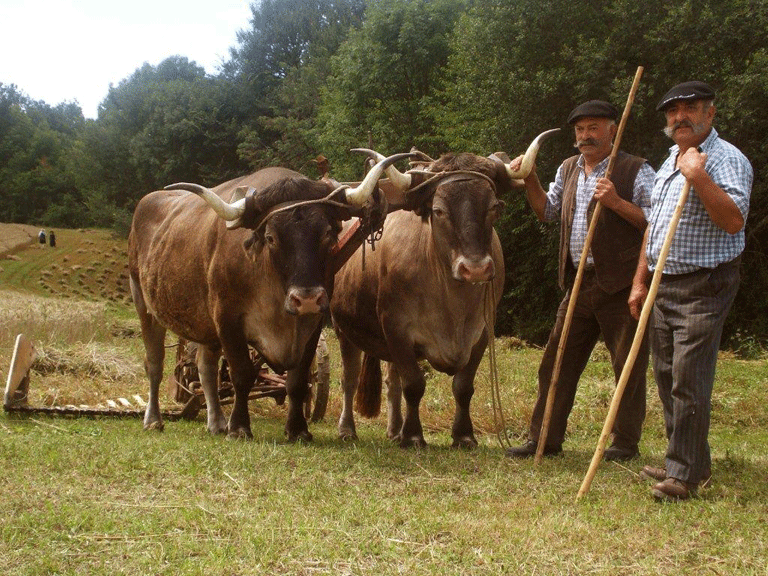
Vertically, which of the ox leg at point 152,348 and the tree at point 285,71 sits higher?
the tree at point 285,71

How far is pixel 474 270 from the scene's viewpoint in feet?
21.9

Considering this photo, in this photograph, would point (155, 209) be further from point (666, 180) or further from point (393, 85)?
point (393, 85)

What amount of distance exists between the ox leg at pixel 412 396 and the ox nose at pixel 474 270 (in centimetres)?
113

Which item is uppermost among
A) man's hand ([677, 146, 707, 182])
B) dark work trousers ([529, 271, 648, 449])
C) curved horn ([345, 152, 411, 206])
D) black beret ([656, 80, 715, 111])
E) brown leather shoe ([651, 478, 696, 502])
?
black beret ([656, 80, 715, 111])

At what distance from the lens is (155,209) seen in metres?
10.2

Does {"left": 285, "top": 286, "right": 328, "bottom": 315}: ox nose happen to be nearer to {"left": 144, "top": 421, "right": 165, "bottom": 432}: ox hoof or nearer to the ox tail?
the ox tail

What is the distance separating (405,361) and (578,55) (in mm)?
16228

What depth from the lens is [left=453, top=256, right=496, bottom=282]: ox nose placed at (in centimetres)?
667

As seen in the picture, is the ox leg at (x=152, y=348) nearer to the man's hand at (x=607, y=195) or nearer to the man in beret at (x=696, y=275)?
the man's hand at (x=607, y=195)

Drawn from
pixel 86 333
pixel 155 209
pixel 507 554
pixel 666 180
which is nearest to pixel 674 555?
pixel 507 554

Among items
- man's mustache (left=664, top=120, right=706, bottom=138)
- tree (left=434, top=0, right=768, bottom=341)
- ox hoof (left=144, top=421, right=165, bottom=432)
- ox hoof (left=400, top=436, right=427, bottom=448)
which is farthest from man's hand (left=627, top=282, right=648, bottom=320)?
tree (left=434, top=0, right=768, bottom=341)

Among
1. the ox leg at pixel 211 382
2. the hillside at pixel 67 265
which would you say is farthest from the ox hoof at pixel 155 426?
the hillside at pixel 67 265

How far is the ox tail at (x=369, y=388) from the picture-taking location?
945 centimetres

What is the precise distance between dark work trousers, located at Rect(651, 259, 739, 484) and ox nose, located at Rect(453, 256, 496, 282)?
1495 mm
